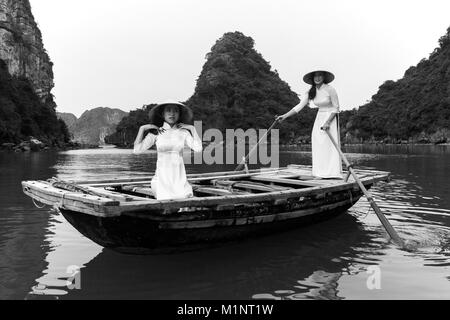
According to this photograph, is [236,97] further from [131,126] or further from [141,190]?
[141,190]

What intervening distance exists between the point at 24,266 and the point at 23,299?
1162 millimetres

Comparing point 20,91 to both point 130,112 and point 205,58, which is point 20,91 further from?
point 205,58

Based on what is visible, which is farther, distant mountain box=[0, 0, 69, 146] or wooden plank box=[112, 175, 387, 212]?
distant mountain box=[0, 0, 69, 146]

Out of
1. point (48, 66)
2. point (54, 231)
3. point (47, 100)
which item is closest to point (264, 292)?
point (54, 231)

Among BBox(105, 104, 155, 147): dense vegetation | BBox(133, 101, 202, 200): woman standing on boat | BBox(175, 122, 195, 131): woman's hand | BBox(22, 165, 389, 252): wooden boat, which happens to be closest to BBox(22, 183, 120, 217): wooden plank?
BBox(22, 165, 389, 252): wooden boat

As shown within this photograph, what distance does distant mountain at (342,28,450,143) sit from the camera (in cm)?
7631

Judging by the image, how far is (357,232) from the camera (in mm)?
7266

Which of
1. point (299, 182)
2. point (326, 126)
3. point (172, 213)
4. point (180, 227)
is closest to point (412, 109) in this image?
point (326, 126)

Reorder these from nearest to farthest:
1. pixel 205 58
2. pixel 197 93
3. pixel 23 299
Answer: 1. pixel 23 299
2. pixel 197 93
3. pixel 205 58

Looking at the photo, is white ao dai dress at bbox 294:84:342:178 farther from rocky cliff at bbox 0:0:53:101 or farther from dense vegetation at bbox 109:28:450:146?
→ rocky cliff at bbox 0:0:53:101

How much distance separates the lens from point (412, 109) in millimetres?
84375

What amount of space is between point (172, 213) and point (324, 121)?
4382 mm

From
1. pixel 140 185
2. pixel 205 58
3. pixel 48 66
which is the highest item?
pixel 205 58

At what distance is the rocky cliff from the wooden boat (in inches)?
3149
